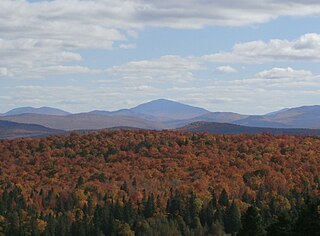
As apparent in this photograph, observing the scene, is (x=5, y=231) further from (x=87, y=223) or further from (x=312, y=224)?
(x=312, y=224)

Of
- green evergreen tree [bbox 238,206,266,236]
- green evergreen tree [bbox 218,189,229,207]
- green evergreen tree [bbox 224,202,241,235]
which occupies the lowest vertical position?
green evergreen tree [bbox 224,202,241,235]

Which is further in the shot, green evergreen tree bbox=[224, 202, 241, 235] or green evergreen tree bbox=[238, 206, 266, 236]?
green evergreen tree bbox=[224, 202, 241, 235]

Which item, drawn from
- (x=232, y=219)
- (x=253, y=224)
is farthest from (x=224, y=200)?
(x=253, y=224)

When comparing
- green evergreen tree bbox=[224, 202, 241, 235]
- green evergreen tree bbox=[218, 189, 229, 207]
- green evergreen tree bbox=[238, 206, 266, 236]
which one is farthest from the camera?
green evergreen tree bbox=[218, 189, 229, 207]

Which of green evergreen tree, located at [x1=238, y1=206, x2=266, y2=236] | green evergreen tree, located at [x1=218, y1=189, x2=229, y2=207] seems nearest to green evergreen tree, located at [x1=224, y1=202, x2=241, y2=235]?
green evergreen tree, located at [x1=218, y1=189, x2=229, y2=207]

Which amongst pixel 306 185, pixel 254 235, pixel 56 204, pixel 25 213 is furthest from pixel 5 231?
pixel 254 235

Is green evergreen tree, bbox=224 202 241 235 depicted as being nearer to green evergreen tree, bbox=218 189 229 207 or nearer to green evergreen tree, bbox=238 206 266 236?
green evergreen tree, bbox=218 189 229 207

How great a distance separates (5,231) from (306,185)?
92.1m

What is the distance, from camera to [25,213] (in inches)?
6890

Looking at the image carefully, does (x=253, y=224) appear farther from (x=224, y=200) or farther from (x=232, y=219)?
(x=224, y=200)

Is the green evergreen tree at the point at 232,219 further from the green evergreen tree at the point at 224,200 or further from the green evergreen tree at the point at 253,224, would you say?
the green evergreen tree at the point at 253,224

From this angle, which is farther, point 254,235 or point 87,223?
point 87,223

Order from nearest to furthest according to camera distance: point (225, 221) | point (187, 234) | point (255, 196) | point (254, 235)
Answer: point (254, 235)
point (187, 234)
point (225, 221)
point (255, 196)

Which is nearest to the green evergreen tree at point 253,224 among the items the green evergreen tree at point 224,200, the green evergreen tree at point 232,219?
the green evergreen tree at point 232,219
